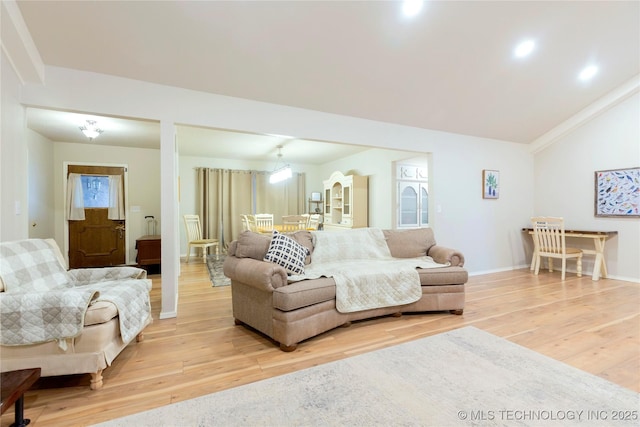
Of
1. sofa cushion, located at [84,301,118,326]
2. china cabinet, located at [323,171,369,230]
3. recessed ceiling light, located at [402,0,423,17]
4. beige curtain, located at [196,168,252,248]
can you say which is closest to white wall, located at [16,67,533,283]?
china cabinet, located at [323,171,369,230]

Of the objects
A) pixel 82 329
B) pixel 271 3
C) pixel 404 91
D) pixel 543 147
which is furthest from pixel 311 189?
pixel 82 329

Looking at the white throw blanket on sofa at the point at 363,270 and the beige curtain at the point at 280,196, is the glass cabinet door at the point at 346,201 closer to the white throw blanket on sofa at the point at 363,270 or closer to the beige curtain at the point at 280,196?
the beige curtain at the point at 280,196

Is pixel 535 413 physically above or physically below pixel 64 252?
below

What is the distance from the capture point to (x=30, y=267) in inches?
78.3

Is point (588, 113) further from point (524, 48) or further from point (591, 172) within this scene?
point (524, 48)

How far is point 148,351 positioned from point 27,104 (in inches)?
94.1

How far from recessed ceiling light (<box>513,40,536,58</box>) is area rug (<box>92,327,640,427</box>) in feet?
10.6

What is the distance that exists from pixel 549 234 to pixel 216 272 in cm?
558

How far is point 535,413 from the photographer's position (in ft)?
5.14

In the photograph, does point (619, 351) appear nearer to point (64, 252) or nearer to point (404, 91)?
point (404, 91)

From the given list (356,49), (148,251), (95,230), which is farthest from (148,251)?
(356,49)

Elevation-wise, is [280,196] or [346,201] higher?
[280,196]

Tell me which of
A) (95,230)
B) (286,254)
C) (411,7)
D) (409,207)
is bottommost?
(286,254)

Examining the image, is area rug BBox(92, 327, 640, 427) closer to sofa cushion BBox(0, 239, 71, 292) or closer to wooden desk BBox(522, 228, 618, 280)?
sofa cushion BBox(0, 239, 71, 292)
